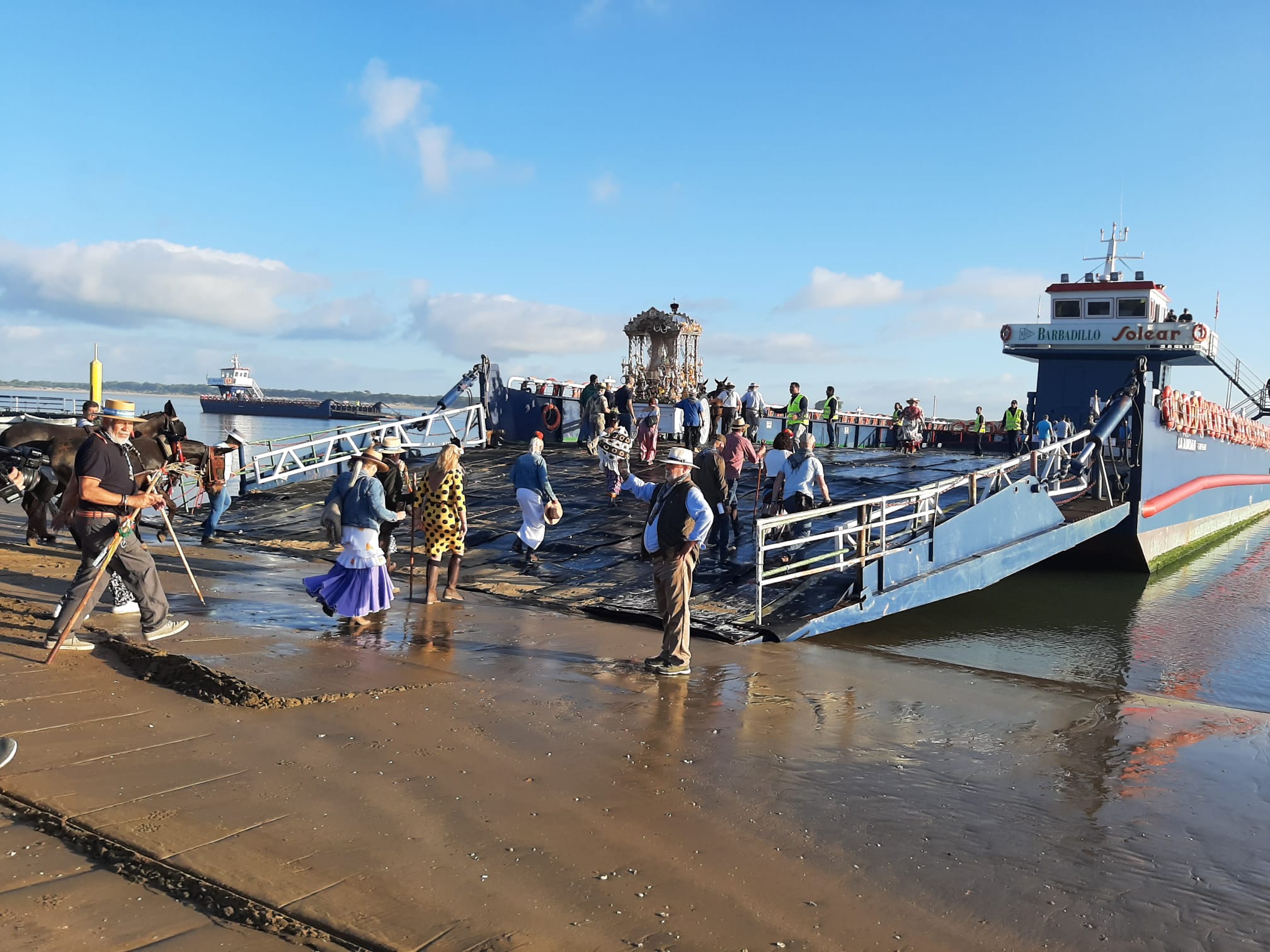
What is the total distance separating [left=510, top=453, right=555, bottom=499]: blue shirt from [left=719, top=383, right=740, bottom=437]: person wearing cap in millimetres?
12877

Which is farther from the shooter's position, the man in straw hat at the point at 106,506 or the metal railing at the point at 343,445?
the metal railing at the point at 343,445

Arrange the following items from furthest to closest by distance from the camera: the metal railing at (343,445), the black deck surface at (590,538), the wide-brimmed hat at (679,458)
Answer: the metal railing at (343,445), the black deck surface at (590,538), the wide-brimmed hat at (679,458)

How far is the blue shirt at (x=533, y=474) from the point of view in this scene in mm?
10523

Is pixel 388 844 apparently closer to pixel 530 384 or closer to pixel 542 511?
pixel 542 511

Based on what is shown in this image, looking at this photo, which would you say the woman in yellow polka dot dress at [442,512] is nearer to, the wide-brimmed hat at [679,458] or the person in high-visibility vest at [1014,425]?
the wide-brimmed hat at [679,458]

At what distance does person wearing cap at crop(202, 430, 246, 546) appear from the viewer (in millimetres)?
12008

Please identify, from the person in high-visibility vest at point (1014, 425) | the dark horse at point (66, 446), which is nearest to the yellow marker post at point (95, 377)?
the dark horse at point (66, 446)

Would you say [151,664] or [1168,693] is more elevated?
[151,664]

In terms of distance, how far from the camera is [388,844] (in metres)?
3.81

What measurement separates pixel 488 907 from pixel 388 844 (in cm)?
65

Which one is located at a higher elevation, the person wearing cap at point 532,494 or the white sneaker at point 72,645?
the person wearing cap at point 532,494

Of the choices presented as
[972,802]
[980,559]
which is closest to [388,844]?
[972,802]

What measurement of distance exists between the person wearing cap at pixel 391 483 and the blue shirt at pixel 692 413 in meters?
12.1

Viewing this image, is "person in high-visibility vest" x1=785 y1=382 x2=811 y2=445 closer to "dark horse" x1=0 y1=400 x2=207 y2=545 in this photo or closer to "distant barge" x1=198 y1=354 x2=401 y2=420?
"dark horse" x1=0 y1=400 x2=207 y2=545
